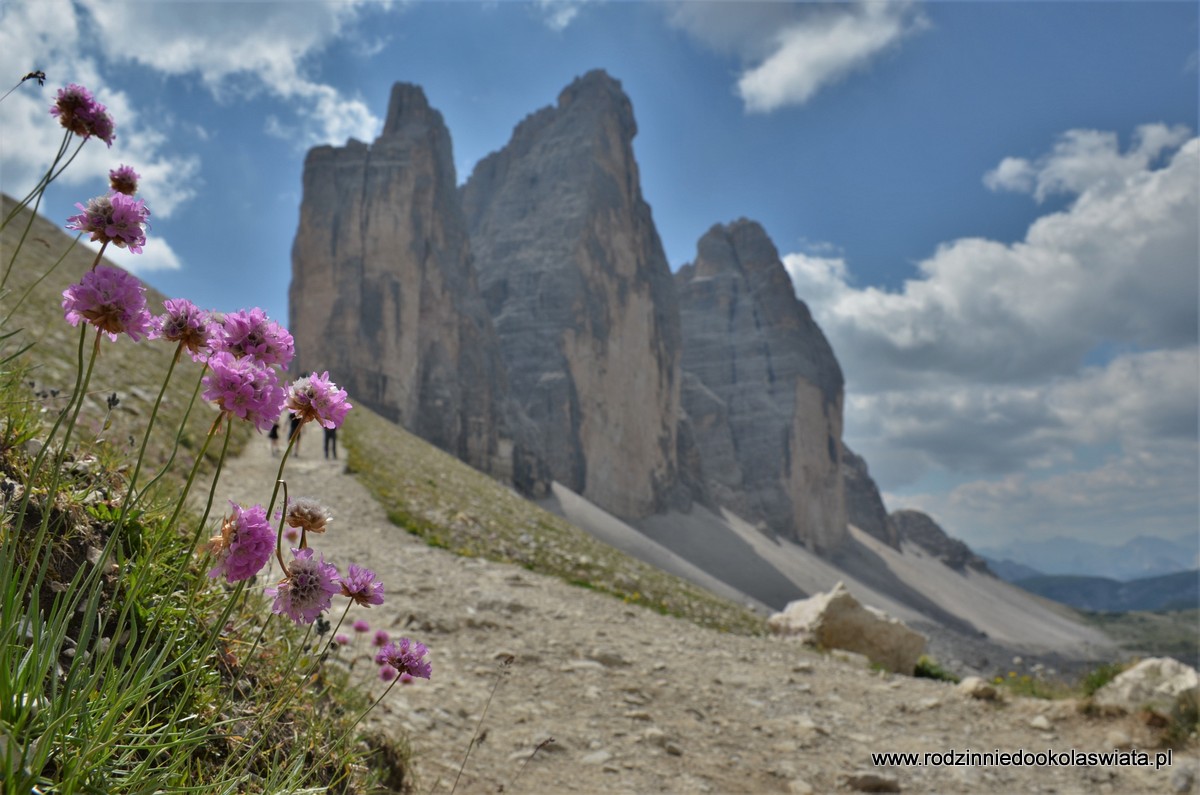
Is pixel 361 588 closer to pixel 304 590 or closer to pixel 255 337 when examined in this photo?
pixel 304 590

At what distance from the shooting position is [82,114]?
284cm

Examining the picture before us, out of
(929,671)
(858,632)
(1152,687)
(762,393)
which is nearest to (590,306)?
(762,393)

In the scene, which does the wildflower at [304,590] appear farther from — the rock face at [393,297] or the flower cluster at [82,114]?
the rock face at [393,297]

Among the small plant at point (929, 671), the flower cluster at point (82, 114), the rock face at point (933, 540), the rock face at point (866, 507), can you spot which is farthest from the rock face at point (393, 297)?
the rock face at point (933, 540)

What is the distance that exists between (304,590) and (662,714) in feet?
19.5

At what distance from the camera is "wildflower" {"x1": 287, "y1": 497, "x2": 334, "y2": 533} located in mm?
2393

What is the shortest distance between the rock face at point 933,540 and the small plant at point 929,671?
165 metres

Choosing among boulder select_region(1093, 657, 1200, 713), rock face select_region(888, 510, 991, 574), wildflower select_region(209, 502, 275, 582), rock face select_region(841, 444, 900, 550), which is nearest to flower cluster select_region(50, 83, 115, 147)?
wildflower select_region(209, 502, 275, 582)

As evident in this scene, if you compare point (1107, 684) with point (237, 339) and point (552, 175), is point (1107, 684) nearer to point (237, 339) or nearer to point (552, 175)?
point (237, 339)

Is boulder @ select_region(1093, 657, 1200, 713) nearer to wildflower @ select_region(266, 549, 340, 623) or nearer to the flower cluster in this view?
wildflower @ select_region(266, 549, 340, 623)

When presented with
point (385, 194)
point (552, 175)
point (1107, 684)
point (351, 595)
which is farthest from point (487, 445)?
point (351, 595)

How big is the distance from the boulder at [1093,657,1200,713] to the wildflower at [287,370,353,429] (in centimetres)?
945

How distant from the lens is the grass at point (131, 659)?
6.34ft

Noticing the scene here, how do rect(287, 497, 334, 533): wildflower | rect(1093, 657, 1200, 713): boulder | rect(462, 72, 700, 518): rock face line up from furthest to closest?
rect(462, 72, 700, 518): rock face → rect(1093, 657, 1200, 713): boulder → rect(287, 497, 334, 533): wildflower
